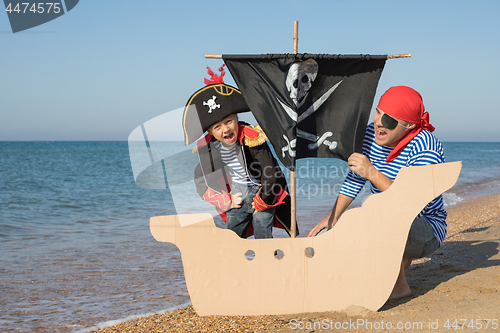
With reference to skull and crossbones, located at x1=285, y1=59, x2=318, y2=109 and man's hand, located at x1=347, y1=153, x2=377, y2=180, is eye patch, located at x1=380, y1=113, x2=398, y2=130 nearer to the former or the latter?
man's hand, located at x1=347, y1=153, x2=377, y2=180

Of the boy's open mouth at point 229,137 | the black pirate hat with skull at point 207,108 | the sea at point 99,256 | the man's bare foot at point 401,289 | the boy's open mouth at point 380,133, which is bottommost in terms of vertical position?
the sea at point 99,256

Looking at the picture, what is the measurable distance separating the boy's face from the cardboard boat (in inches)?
24.7

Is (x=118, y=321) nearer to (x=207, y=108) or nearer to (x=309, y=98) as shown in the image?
(x=207, y=108)

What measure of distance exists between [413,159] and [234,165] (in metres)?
1.39

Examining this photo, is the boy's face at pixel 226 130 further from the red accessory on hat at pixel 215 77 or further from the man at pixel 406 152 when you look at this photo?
the man at pixel 406 152

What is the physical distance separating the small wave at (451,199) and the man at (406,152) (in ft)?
24.8

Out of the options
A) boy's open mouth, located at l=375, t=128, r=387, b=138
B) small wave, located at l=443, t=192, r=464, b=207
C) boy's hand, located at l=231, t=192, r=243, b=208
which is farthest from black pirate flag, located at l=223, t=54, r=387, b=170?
small wave, located at l=443, t=192, r=464, b=207

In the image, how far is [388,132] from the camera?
2.88 metres

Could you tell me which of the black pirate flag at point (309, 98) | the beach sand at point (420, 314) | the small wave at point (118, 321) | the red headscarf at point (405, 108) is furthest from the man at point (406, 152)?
the small wave at point (118, 321)

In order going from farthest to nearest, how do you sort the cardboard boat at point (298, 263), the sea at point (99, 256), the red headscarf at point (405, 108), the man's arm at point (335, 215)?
the man's arm at point (335, 215), the sea at point (99, 256), the red headscarf at point (405, 108), the cardboard boat at point (298, 263)

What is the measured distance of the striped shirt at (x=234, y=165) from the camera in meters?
3.00

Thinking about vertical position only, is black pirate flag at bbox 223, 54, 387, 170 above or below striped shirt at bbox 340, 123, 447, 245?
above

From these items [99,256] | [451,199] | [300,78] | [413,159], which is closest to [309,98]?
[300,78]

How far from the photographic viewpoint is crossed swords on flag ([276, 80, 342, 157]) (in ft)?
9.38
